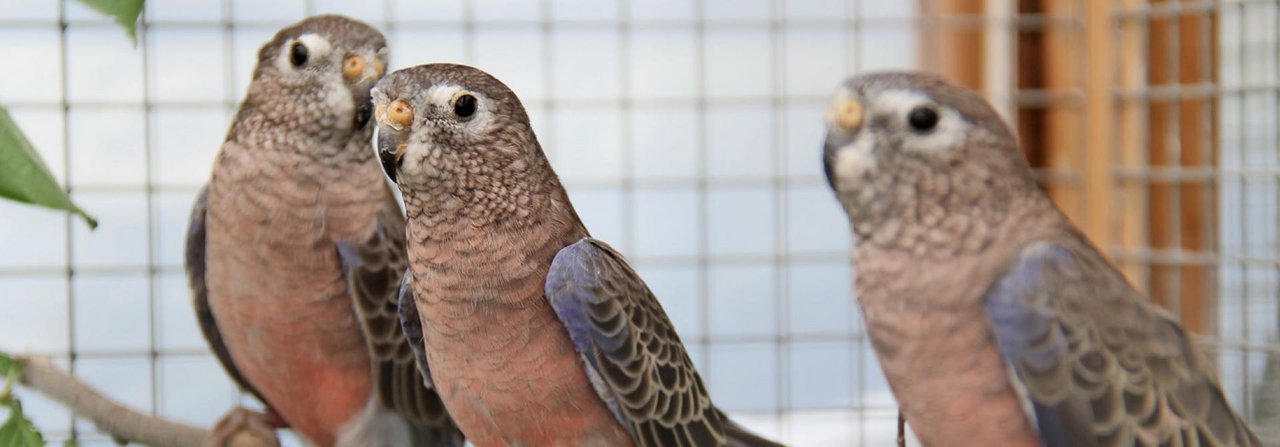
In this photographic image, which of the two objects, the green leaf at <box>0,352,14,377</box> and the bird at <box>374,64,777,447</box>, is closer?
the bird at <box>374,64,777,447</box>

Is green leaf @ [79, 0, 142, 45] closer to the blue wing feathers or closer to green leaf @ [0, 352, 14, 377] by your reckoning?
green leaf @ [0, 352, 14, 377]

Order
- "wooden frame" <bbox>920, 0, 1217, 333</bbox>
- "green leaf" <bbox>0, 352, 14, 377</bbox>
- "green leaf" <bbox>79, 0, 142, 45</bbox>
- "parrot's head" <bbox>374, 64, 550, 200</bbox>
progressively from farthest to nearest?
"wooden frame" <bbox>920, 0, 1217, 333</bbox> → "green leaf" <bbox>0, 352, 14, 377</bbox> → "parrot's head" <bbox>374, 64, 550, 200</bbox> → "green leaf" <bbox>79, 0, 142, 45</bbox>

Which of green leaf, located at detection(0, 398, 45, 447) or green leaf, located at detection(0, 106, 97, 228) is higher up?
green leaf, located at detection(0, 106, 97, 228)

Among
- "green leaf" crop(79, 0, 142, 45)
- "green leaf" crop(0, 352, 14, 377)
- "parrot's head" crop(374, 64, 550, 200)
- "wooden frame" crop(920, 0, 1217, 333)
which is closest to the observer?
"green leaf" crop(79, 0, 142, 45)

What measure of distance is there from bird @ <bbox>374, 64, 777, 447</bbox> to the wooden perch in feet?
1.13

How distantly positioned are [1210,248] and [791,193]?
681 millimetres

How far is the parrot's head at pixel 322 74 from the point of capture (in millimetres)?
982

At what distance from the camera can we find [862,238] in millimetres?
839

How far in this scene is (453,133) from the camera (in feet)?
2.78

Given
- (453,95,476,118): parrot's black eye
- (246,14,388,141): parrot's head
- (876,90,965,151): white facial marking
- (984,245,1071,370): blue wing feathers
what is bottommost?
(984,245,1071,370): blue wing feathers

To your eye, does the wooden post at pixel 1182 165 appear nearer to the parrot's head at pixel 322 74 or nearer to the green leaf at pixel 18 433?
the parrot's head at pixel 322 74

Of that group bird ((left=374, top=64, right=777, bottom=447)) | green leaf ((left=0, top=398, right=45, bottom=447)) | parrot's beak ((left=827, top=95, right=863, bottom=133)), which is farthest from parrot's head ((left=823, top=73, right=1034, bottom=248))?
green leaf ((left=0, top=398, right=45, bottom=447))

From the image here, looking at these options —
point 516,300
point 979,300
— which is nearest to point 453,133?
point 516,300

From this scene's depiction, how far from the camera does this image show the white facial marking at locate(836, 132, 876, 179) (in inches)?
31.4
